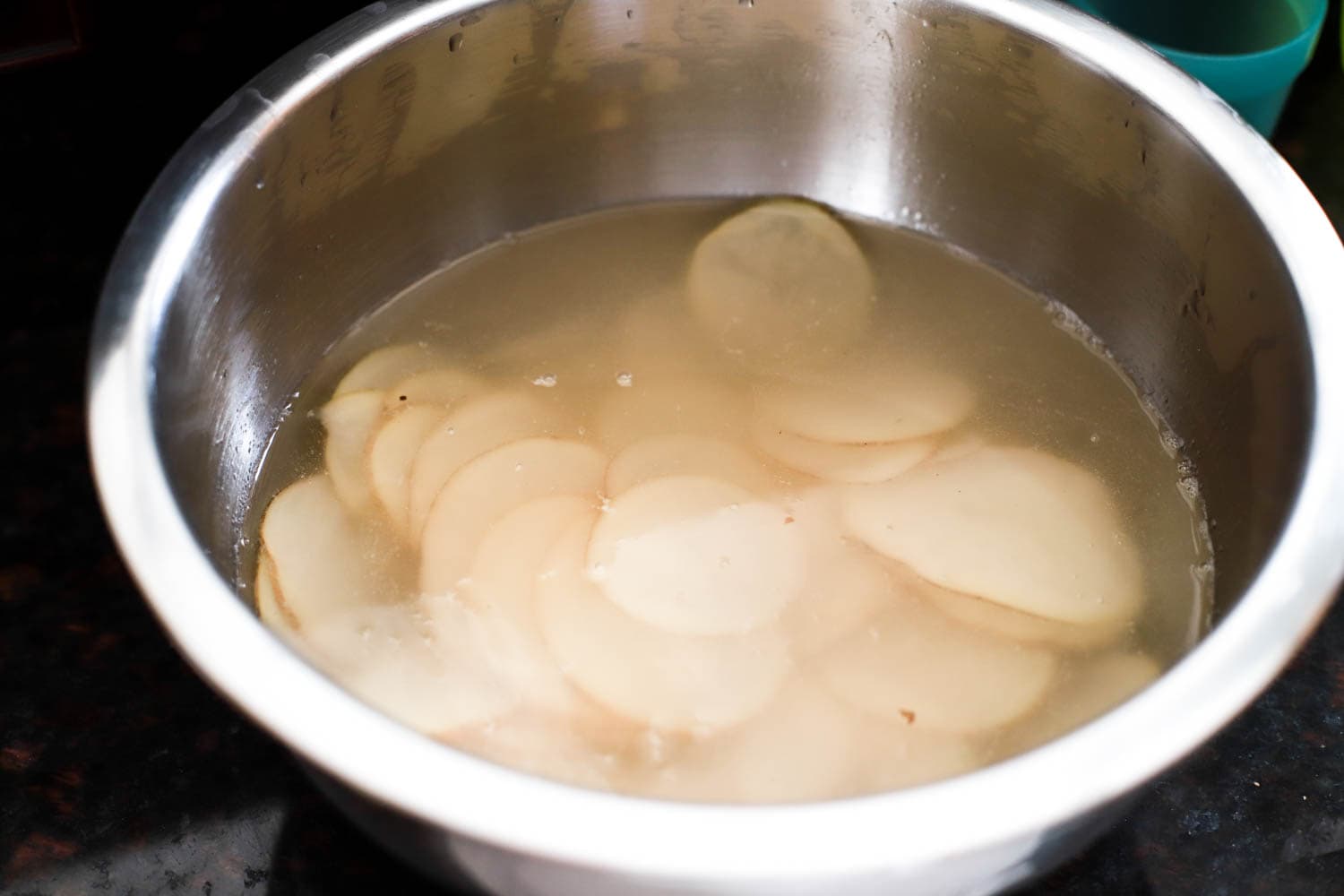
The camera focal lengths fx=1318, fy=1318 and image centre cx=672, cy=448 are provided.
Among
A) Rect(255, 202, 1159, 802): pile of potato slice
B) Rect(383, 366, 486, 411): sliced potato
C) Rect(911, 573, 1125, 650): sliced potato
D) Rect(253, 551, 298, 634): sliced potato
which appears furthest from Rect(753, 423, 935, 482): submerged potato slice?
Rect(253, 551, 298, 634): sliced potato

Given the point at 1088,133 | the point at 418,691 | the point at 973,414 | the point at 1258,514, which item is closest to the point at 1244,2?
the point at 1088,133

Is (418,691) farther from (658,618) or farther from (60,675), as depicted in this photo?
(60,675)

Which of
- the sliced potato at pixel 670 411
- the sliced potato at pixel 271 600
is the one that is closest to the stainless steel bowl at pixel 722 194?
the sliced potato at pixel 271 600

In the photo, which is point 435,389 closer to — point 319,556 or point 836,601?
point 319,556

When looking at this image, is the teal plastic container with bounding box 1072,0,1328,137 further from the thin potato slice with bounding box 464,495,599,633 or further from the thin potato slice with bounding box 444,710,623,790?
the thin potato slice with bounding box 444,710,623,790

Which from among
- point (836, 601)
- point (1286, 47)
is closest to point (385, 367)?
point (836, 601)

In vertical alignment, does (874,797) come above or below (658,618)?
above
